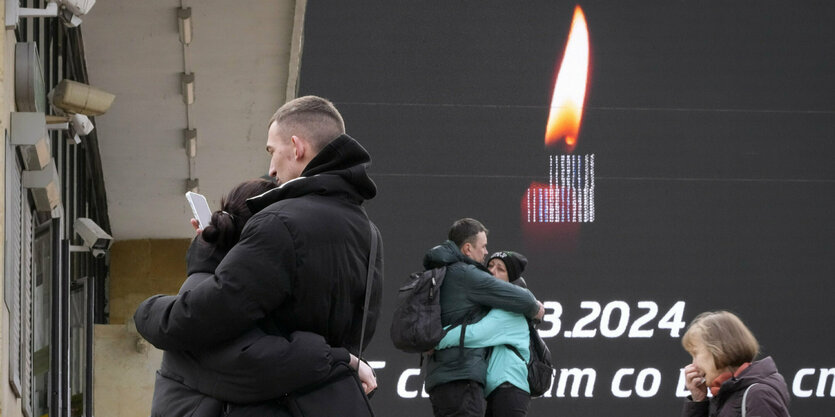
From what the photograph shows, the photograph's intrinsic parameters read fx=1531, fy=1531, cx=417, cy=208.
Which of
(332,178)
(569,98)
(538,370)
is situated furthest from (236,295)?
(569,98)

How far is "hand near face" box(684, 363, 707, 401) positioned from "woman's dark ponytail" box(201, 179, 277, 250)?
1915 millimetres

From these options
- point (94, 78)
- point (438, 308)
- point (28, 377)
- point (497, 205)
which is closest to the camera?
point (28, 377)

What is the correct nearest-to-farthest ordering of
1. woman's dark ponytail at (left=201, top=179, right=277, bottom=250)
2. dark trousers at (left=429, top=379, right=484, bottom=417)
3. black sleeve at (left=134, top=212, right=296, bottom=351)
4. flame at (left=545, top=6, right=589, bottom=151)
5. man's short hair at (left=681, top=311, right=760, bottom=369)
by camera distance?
black sleeve at (left=134, top=212, right=296, bottom=351) → woman's dark ponytail at (left=201, top=179, right=277, bottom=250) → man's short hair at (left=681, top=311, right=760, bottom=369) → dark trousers at (left=429, top=379, right=484, bottom=417) → flame at (left=545, top=6, right=589, bottom=151)

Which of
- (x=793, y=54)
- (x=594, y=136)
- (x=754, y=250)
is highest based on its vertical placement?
(x=793, y=54)

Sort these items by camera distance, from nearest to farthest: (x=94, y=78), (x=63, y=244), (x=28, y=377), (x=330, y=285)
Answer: (x=330, y=285)
(x=28, y=377)
(x=63, y=244)
(x=94, y=78)

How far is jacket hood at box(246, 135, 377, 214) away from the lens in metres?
3.12

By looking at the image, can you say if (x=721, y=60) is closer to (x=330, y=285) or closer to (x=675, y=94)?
(x=675, y=94)

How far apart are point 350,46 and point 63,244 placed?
529 cm

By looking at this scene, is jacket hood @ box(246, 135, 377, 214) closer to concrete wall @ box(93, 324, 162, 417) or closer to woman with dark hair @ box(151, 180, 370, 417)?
woman with dark hair @ box(151, 180, 370, 417)

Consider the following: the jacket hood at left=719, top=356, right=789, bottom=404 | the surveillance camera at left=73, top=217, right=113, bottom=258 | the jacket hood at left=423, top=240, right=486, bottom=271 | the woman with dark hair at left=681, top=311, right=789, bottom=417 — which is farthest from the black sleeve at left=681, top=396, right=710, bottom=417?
the surveillance camera at left=73, top=217, right=113, bottom=258

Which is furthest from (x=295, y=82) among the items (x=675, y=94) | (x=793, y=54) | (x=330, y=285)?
(x=330, y=285)

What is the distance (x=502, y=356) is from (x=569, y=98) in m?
6.11

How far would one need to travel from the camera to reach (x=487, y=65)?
12.6m

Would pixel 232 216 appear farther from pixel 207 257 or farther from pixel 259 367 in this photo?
pixel 259 367
